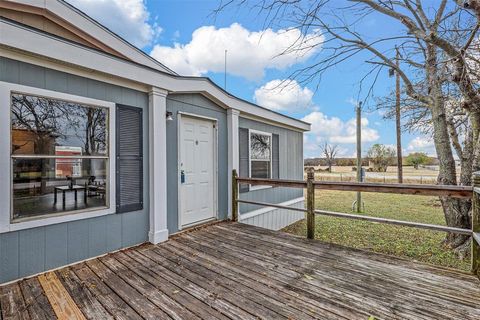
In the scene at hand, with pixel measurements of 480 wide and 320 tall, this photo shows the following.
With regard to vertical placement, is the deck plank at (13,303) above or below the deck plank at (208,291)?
A: above

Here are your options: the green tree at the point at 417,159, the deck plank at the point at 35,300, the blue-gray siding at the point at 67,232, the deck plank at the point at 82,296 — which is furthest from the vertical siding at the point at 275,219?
the green tree at the point at 417,159

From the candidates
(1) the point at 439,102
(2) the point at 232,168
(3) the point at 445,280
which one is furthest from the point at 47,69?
(1) the point at 439,102

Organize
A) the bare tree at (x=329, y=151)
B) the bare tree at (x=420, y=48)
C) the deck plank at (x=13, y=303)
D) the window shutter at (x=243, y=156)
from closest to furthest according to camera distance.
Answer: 1. the deck plank at (x=13, y=303)
2. the bare tree at (x=420, y=48)
3. the window shutter at (x=243, y=156)
4. the bare tree at (x=329, y=151)

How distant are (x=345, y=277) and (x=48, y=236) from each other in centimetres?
338

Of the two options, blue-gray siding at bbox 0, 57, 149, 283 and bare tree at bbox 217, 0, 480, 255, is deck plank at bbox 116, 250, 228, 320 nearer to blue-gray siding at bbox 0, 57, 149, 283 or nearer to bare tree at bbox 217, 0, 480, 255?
blue-gray siding at bbox 0, 57, 149, 283

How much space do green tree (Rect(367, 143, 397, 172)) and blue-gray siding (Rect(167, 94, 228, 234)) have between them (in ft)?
99.2

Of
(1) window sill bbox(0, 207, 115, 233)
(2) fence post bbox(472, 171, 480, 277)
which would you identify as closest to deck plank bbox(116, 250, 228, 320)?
(1) window sill bbox(0, 207, 115, 233)

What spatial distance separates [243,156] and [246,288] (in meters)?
3.71

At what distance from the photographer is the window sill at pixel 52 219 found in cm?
255

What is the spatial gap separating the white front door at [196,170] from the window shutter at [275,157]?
94.8 inches

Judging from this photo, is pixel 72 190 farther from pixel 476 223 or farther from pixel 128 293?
pixel 476 223

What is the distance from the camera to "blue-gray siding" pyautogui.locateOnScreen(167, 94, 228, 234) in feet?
13.5

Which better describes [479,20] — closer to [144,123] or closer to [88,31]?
[144,123]

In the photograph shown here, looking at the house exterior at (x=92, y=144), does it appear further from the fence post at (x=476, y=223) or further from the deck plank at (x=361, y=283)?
the fence post at (x=476, y=223)
